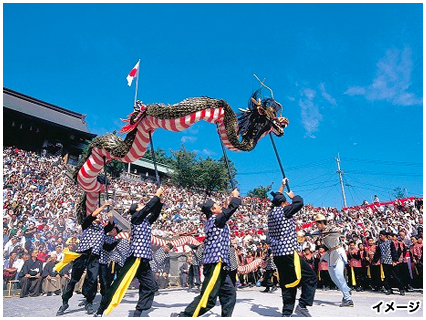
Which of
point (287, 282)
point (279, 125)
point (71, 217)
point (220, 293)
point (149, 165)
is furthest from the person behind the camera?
point (149, 165)

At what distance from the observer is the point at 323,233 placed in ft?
21.1

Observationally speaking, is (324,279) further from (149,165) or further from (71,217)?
(149,165)

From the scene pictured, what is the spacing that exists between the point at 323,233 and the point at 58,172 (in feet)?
73.9

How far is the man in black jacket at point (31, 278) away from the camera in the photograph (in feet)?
28.6

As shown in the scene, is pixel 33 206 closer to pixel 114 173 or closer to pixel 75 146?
pixel 75 146

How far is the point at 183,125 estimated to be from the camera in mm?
6562

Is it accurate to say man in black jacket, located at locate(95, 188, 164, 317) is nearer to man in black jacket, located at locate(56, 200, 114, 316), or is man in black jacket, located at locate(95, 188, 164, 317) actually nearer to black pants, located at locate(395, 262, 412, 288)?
man in black jacket, located at locate(56, 200, 114, 316)

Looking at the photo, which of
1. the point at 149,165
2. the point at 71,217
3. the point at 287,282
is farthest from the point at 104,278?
the point at 149,165

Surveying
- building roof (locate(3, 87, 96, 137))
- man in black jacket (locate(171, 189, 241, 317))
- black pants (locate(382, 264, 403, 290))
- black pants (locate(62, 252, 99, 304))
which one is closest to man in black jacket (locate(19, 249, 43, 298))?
black pants (locate(62, 252, 99, 304))

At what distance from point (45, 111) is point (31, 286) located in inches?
1168

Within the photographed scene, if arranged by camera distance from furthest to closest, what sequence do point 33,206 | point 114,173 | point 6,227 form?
point 114,173 → point 33,206 → point 6,227

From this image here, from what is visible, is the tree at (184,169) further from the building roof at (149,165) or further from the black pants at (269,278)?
the black pants at (269,278)

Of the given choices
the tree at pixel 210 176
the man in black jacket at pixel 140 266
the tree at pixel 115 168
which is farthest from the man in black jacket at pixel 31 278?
the tree at pixel 210 176

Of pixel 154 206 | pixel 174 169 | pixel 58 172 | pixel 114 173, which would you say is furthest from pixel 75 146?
pixel 154 206
